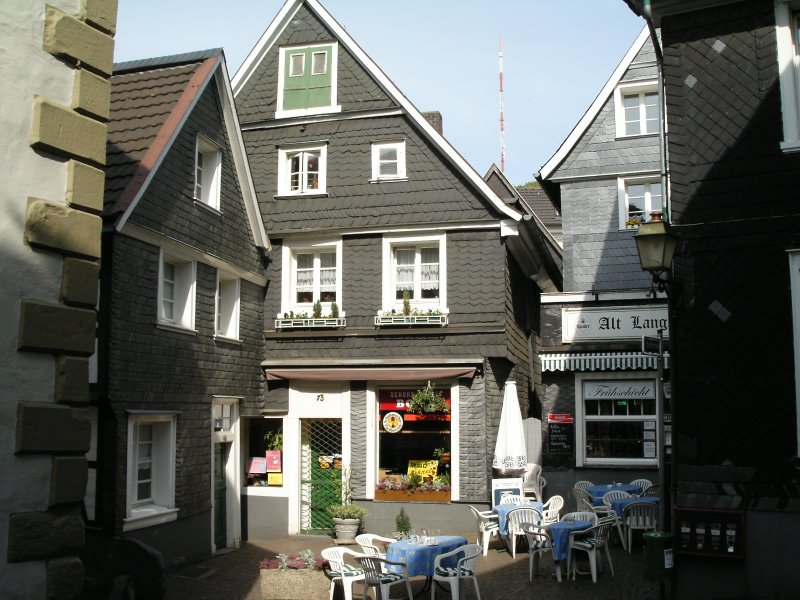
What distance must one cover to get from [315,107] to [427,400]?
702cm

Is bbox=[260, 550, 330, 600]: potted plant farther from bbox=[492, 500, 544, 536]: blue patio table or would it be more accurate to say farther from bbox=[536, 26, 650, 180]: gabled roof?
bbox=[536, 26, 650, 180]: gabled roof

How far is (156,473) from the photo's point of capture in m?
14.9

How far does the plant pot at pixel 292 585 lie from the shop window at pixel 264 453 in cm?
763

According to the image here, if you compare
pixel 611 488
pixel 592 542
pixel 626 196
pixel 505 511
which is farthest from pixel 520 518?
pixel 626 196

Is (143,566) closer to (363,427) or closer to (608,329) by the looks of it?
(363,427)

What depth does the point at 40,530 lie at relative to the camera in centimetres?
584

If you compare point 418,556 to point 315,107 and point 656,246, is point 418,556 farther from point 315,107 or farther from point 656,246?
point 315,107

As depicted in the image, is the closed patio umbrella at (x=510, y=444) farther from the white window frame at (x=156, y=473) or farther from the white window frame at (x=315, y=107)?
the white window frame at (x=315, y=107)

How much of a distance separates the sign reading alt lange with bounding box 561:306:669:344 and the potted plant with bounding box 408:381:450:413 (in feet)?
11.1

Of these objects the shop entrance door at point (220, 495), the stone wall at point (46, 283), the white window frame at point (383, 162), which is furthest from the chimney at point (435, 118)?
the stone wall at point (46, 283)

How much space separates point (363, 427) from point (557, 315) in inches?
196

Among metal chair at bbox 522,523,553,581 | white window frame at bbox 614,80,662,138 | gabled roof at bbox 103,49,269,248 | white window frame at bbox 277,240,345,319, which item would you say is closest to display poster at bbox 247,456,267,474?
white window frame at bbox 277,240,345,319

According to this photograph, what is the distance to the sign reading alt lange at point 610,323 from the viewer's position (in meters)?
18.9

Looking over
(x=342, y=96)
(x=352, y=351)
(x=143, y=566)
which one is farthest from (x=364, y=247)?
(x=143, y=566)
